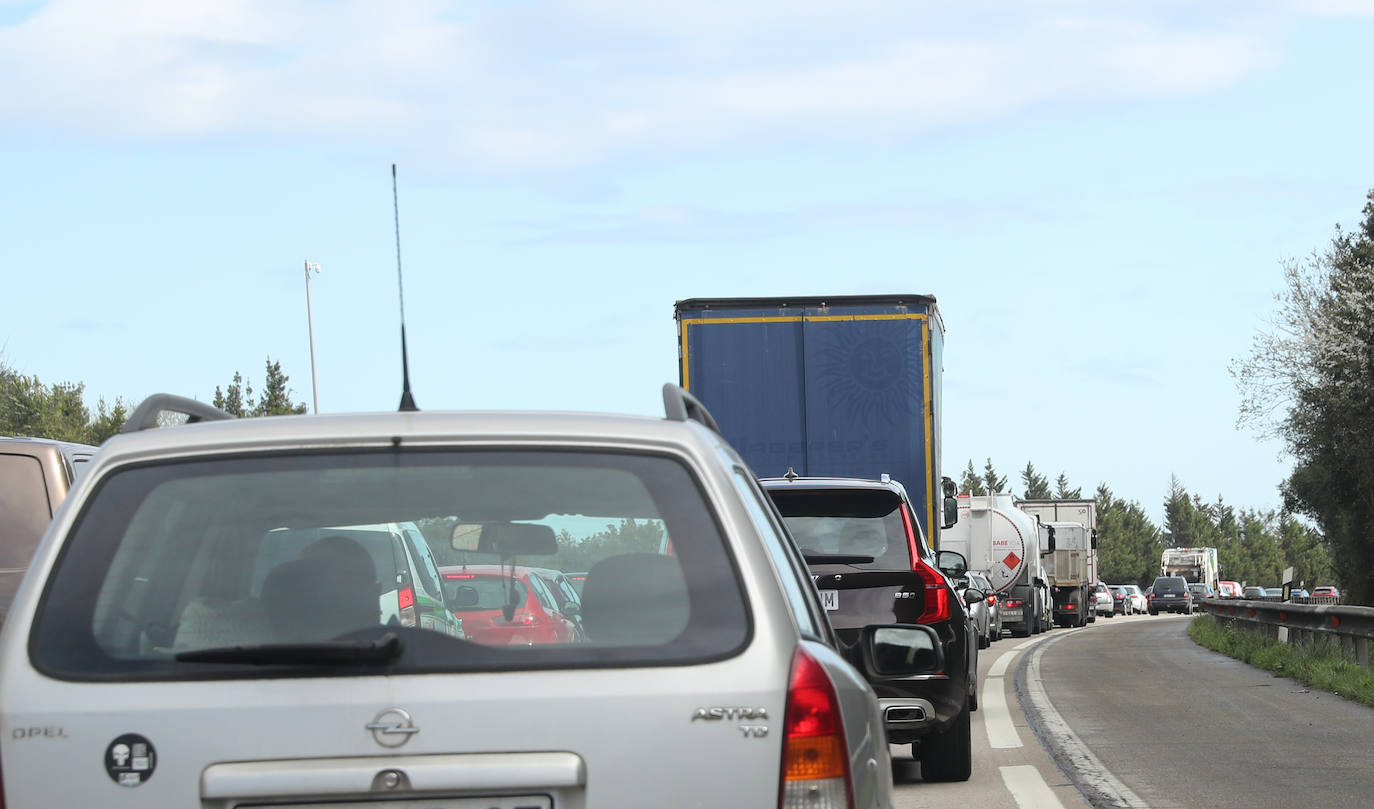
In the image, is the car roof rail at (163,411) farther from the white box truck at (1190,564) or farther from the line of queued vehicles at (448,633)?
the white box truck at (1190,564)

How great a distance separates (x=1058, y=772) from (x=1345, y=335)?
33648 millimetres

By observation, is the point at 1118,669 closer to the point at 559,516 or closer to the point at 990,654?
the point at 990,654

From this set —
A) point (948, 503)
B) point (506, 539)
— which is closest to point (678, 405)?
point (506, 539)

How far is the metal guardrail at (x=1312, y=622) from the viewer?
60.7 ft

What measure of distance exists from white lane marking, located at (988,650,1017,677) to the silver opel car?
19.1 m

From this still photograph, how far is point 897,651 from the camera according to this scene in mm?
4688

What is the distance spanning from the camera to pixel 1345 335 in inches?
1635

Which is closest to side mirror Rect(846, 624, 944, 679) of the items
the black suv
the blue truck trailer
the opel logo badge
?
the opel logo badge

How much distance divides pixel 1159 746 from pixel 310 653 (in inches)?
389

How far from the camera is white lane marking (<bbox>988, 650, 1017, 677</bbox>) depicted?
22484 millimetres

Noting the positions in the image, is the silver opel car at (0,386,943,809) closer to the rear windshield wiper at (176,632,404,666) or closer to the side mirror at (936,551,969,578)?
the rear windshield wiper at (176,632,404,666)

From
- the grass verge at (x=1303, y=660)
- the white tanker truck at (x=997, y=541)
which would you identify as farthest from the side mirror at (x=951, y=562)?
the white tanker truck at (x=997, y=541)

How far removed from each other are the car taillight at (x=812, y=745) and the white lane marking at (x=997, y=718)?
9.32 meters

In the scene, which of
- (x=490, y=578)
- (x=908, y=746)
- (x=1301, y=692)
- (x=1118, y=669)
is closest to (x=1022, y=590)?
(x=1118, y=669)
